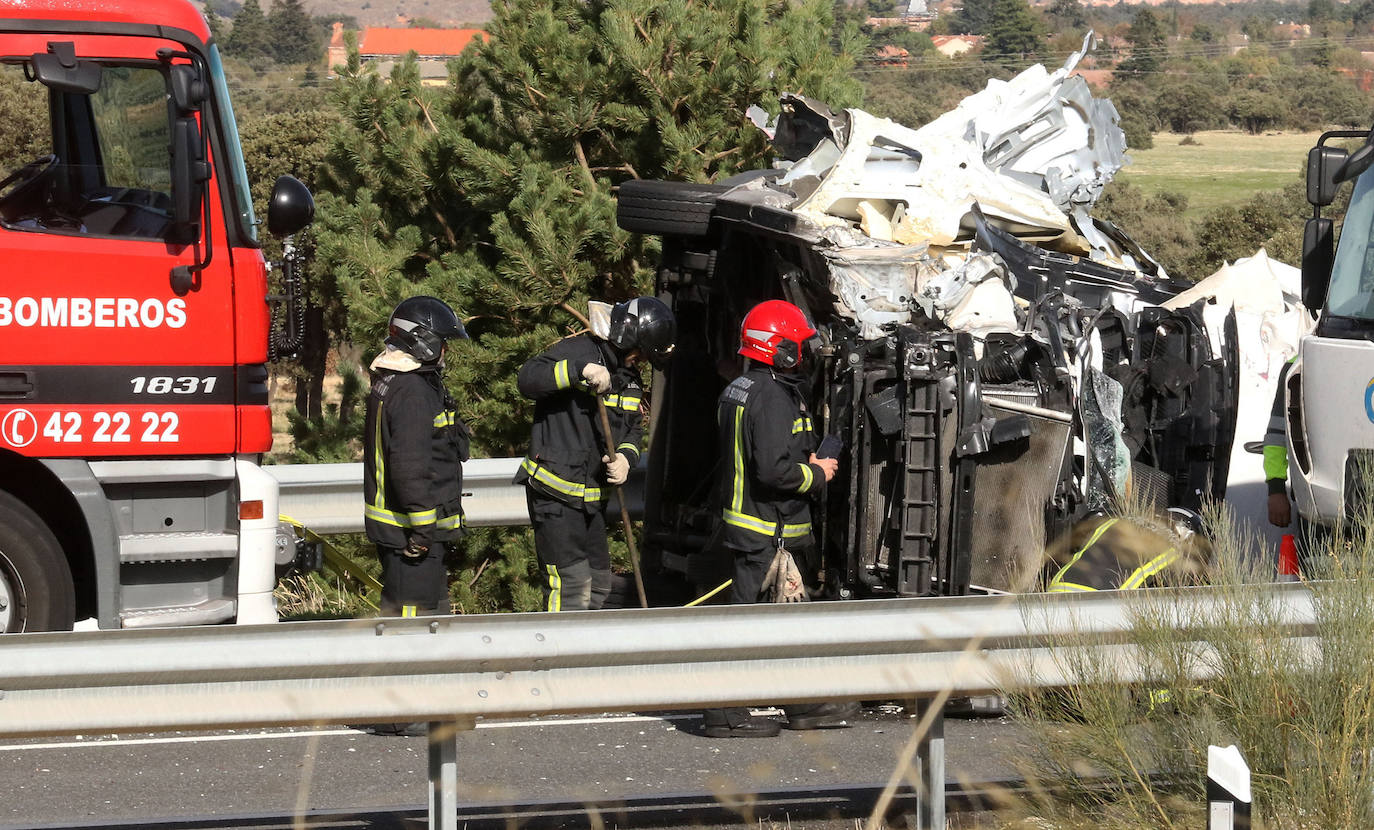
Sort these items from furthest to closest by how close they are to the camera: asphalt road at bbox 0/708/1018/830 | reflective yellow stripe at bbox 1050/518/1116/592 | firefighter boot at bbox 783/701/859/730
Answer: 1. firefighter boot at bbox 783/701/859/730
2. reflective yellow stripe at bbox 1050/518/1116/592
3. asphalt road at bbox 0/708/1018/830

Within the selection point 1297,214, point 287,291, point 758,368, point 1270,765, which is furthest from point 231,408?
point 1297,214

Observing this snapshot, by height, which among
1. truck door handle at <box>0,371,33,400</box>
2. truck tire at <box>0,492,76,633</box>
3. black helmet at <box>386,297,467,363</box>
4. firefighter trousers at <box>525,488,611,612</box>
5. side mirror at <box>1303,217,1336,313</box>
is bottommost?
firefighter trousers at <box>525,488,611,612</box>

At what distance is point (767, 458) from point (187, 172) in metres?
2.42

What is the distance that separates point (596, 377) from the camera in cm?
679

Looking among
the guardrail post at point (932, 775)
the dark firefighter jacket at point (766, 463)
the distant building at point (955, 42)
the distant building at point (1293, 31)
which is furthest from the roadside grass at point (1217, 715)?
the distant building at point (1293, 31)

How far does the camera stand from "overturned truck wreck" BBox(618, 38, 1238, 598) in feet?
20.7

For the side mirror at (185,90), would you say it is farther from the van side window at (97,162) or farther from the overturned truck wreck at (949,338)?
the overturned truck wreck at (949,338)

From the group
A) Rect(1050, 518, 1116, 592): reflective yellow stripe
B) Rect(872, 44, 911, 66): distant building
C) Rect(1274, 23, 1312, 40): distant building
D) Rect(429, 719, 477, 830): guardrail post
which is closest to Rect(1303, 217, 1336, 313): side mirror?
Rect(1050, 518, 1116, 592): reflective yellow stripe

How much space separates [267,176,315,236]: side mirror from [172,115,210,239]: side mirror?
10.9 inches

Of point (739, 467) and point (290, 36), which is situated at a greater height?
point (290, 36)

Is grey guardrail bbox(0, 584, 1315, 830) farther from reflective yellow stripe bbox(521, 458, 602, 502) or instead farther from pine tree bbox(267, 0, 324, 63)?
pine tree bbox(267, 0, 324, 63)

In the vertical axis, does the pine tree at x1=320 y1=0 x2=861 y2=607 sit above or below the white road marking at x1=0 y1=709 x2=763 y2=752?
above

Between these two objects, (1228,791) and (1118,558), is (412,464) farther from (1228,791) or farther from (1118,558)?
(1228,791)

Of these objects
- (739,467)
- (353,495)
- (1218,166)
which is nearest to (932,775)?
Answer: (739,467)
